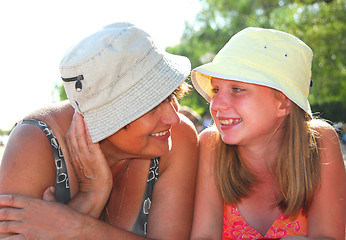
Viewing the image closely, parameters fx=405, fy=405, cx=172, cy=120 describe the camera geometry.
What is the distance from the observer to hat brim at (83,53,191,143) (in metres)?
2.24

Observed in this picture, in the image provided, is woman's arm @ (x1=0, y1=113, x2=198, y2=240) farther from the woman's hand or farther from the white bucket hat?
the white bucket hat

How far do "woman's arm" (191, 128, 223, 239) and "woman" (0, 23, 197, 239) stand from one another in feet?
0.25

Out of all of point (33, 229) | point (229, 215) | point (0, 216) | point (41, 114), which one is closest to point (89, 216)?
point (33, 229)

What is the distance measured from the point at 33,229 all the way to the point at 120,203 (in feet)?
2.66

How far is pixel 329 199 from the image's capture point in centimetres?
256

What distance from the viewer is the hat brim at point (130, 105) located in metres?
2.24

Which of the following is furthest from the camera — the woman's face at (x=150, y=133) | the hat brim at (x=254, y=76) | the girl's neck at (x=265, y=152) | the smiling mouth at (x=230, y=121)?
the girl's neck at (x=265, y=152)

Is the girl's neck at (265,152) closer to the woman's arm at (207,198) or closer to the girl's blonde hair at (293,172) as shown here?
the girl's blonde hair at (293,172)

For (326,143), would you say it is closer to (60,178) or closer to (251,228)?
(251,228)

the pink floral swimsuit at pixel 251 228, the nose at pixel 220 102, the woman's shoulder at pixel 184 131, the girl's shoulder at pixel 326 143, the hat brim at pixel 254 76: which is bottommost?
the pink floral swimsuit at pixel 251 228

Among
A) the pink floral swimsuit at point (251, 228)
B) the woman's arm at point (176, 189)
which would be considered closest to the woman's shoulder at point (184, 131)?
the woman's arm at point (176, 189)

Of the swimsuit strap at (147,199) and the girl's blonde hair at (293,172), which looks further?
the swimsuit strap at (147,199)

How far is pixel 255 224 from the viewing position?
2.83 m

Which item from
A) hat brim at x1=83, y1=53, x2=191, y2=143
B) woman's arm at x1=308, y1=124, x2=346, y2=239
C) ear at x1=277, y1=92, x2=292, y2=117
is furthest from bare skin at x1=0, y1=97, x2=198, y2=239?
woman's arm at x1=308, y1=124, x2=346, y2=239
